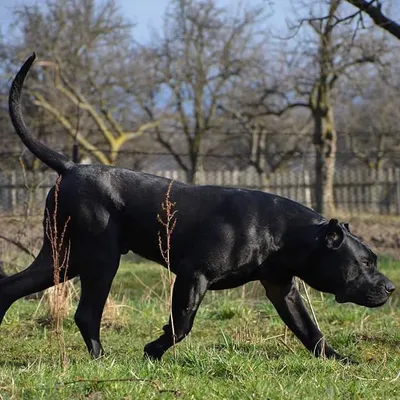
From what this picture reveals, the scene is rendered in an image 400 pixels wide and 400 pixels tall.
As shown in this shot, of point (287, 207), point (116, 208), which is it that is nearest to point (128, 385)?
point (116, 208)

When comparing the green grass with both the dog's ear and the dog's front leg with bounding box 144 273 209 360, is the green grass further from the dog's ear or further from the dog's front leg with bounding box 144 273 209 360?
the dog's ear

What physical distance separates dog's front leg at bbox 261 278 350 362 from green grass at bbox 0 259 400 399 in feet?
0.41

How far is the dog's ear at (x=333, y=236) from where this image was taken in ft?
18.1

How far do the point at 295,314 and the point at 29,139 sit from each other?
2.28m

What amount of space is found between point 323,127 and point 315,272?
1693 cm

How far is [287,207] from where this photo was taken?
18.7 feet

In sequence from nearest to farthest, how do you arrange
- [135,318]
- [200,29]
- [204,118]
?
[135,318] → [200,29] → [204,118]

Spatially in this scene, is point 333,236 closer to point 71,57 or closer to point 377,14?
point 377,14

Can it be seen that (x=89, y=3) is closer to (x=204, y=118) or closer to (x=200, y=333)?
(x=204, y=118)

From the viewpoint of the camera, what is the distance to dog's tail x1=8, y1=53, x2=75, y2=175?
18.8 feet

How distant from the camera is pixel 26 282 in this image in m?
5.61

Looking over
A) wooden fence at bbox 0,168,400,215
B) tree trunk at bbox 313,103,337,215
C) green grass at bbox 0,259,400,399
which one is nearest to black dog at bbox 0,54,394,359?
green grass at bbox 0,259,400,399

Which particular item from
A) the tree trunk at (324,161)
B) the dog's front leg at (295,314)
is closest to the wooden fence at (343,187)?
the tree trunk at (324,161)

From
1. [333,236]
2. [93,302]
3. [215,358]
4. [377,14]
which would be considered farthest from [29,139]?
[377,14]
